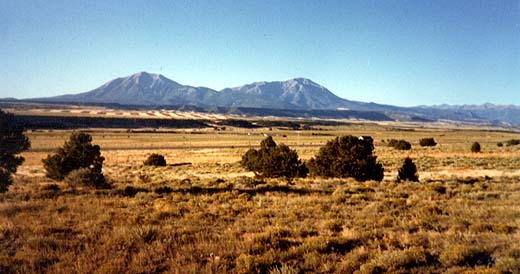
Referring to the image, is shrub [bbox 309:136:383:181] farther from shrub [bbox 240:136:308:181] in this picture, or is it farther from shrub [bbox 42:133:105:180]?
shrub [bbox 42:133:105:180]

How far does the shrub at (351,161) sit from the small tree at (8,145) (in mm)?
16672

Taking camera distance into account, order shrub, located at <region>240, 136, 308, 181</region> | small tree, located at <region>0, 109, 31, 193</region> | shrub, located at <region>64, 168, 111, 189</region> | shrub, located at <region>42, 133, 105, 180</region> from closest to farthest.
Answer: small tree, located at <region>0, 109, 31, 193</region> → shrub, located at <region>64, 168, 111, 189</region> → shrub, located at <region>42, 133, 105, 180</region> → shrub, located at <region>240, 136, 308, 181</region>

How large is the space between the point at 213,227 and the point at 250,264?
3.43 meters

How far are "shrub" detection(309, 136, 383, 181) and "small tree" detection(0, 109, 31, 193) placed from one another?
16.7 metres

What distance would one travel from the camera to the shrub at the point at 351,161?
22953 mm

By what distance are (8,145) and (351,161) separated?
17.9 meters

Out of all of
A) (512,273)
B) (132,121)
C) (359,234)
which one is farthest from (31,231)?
(132,121)

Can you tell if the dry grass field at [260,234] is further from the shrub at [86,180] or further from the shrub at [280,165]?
the shrub at [280,165]

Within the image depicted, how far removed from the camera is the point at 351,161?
23.3 metres

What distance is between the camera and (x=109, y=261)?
716 cm

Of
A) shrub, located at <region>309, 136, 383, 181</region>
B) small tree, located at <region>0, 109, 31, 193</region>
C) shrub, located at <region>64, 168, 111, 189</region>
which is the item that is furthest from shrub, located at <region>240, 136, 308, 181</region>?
small tree, located at <region>0, 109, 31, 193</region>

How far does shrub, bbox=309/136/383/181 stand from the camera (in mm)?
22953

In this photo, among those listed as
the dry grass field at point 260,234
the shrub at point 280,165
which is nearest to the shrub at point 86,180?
the dry grass field at point 260,234

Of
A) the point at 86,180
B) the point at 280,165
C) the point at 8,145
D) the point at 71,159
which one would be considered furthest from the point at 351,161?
the point at 8,145
